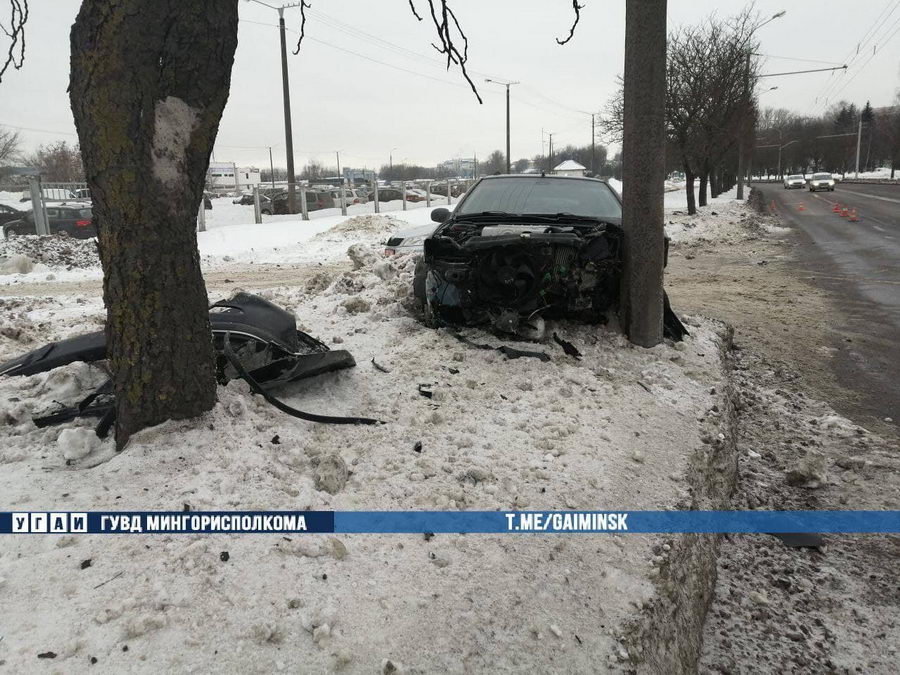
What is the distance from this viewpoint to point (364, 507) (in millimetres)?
2658

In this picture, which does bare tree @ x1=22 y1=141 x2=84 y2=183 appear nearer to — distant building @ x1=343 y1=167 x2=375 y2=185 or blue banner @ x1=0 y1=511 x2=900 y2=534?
distant building @ x1=343 y1=167 x2=375 y2=185

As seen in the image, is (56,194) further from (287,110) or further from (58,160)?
(58,160)

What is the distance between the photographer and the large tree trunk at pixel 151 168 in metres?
2.63

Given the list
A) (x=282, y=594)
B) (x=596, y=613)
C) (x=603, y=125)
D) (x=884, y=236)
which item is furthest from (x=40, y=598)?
(x=603, y=125)

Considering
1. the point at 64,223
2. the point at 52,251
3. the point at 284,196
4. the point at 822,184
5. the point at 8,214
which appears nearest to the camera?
the point at 52,251

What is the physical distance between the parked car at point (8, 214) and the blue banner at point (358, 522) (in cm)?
1882

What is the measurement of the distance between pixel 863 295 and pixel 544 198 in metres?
6.03

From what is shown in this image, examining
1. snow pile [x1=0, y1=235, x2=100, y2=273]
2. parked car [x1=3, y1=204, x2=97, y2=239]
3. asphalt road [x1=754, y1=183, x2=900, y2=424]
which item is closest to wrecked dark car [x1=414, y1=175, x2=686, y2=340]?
→ asphalt road [x1=754, y1=183, x2=900, y2=424]

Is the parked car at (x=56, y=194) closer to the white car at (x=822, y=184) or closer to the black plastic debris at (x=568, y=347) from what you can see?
the black plastic debris at (x=568, y=347)

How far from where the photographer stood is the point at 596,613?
87.1 inches

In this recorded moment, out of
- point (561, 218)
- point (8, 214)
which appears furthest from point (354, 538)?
point (8, 214)

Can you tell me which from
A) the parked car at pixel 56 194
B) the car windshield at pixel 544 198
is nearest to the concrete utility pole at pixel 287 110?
the parked car at pixel 56 194

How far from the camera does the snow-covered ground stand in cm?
192

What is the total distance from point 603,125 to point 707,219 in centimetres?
821
